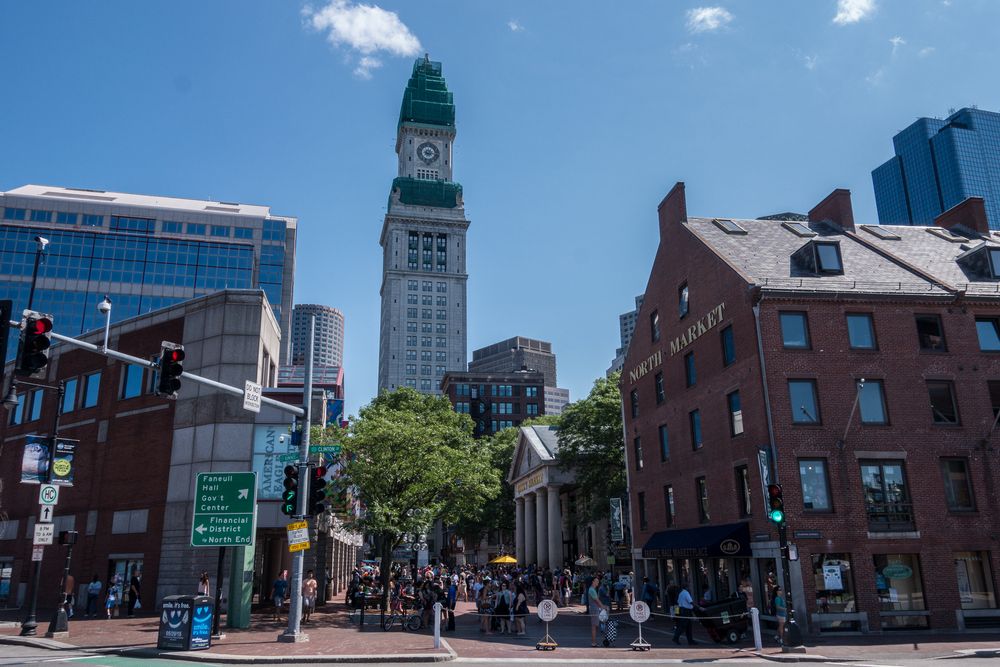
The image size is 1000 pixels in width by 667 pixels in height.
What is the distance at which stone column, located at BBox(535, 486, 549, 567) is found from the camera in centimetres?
6244

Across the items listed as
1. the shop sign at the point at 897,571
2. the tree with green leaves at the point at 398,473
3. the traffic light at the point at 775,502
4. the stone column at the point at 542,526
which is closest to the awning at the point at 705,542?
the shop sign at the point at 897,571

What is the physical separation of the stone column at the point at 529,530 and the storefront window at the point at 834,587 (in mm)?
43480

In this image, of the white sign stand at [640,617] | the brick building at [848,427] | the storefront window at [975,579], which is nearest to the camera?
the white sign stand at [640,617]

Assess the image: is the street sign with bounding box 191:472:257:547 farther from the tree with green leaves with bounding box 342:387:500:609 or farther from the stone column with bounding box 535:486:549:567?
the stone column with bounding box 535:486:549:567

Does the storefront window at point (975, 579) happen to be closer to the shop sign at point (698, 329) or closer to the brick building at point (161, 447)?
the shop sign at point (698, 329)

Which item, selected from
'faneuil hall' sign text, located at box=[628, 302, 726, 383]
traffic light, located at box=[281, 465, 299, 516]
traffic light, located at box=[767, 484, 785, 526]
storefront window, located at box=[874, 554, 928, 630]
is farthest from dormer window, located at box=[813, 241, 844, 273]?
traffic light, located at box=[281, 465, 299, 516]

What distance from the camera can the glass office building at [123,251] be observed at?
115m

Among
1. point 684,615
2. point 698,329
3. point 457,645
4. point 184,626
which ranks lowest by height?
point 457,645

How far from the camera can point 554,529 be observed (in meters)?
59.8

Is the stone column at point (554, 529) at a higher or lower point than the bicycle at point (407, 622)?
higher

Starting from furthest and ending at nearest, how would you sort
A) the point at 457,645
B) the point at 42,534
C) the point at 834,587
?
the point at 834,587 < the point at 42,534 < the point at 457,645

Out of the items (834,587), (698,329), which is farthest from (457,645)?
(698,329)

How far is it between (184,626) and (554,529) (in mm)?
42818

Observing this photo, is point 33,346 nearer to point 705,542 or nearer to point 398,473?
point 398,473
